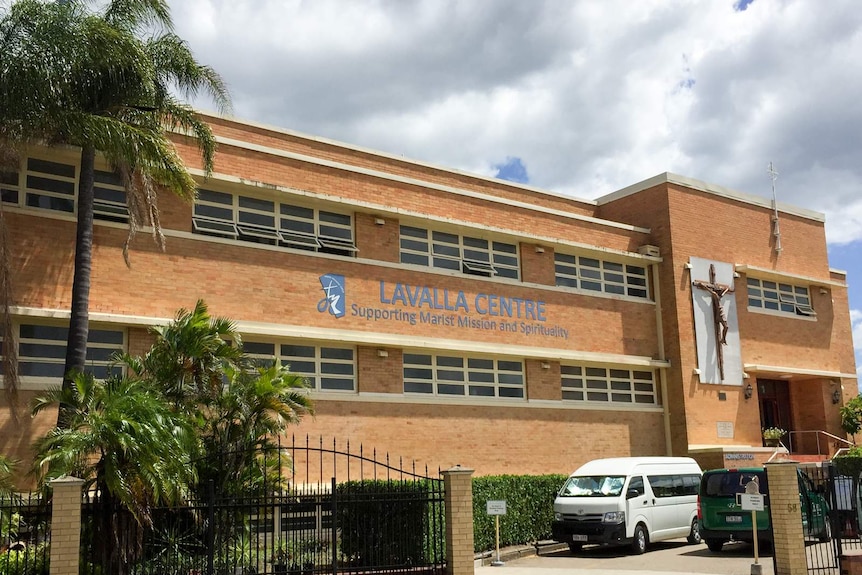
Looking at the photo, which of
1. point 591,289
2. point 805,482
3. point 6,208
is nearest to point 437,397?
point 591,289

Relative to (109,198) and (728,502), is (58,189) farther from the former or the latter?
(728,502)

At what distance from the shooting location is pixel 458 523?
1370 centimetres

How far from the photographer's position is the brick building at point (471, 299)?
62.1ft

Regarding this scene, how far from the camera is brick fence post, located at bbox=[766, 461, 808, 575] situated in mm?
Answer: 15109

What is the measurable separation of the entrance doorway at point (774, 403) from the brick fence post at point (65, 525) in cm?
2589

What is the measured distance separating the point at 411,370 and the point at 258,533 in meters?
10.0

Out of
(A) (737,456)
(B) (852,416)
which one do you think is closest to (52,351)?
(A) (737,456)

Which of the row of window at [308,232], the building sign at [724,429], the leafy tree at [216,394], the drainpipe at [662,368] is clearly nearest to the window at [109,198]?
the row of window at [308,232]

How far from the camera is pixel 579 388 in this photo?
87.7ft

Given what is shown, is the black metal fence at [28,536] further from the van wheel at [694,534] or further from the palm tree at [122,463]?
the van wheel at [694,534]

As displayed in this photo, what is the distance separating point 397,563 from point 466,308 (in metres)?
10.9

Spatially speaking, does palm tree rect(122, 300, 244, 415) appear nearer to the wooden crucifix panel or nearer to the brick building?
the brick building

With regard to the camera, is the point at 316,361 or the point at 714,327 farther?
the point at 714,327

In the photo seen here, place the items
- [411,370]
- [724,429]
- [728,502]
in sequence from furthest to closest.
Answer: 1. [724,429]
2. [411,370]
3. [728,502]
